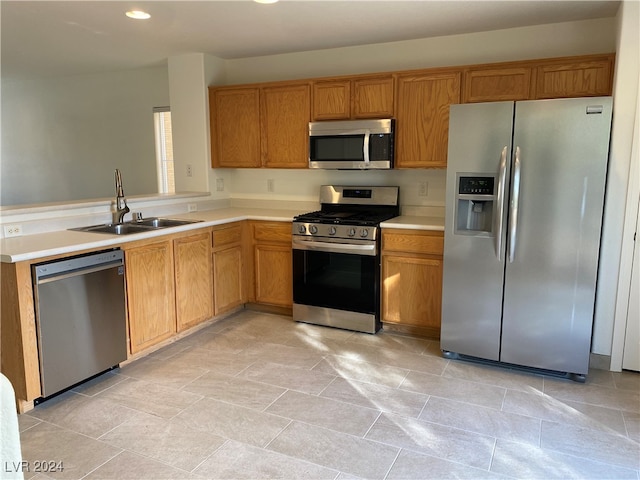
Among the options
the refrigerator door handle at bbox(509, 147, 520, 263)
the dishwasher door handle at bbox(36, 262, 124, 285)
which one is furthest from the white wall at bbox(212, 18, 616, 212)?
the dishwasher door handle at bbox(36, 262, 124, 285)

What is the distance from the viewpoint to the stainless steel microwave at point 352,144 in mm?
3689

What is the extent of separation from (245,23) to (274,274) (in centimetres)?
202

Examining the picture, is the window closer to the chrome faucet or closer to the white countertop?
the chrome faucet

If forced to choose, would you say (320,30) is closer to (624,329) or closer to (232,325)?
(232,325)

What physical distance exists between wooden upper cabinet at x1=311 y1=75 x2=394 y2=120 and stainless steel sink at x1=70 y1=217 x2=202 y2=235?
146 cm

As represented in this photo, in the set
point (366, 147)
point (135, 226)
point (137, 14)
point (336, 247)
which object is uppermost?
point (137, 14)

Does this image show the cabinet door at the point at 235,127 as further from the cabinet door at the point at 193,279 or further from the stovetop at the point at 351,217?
the cabinet door at the point at 193,279

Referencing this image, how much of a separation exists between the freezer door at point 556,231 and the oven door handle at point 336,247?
1.03 m

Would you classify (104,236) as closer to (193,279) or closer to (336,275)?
(193,279)

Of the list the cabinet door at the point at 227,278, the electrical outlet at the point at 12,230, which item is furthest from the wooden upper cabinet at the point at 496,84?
the electrical outlet at the point at 12,230

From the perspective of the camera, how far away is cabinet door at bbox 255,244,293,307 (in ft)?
13.3

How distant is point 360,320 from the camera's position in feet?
12.1

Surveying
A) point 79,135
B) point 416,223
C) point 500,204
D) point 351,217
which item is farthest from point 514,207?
point 79,135

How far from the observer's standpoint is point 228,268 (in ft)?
13.1
